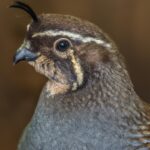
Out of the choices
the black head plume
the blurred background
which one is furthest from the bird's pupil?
the blurred background

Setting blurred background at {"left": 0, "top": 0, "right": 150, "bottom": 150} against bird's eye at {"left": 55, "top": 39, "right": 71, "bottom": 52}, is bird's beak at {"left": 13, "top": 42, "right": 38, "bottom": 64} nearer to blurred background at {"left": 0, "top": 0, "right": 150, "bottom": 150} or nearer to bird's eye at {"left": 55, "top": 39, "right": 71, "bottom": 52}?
bird's eye at {"left": 55, "top": 39, "right": 71, "bottom": 52}

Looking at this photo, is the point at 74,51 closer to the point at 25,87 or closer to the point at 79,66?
the point at 79,66

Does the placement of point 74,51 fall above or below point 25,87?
above

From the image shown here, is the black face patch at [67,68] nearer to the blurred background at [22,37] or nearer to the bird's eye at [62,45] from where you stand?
the bird's eye at [62,45]

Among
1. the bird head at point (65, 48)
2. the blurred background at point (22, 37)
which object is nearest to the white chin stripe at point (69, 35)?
the bird head at point (65, 48)

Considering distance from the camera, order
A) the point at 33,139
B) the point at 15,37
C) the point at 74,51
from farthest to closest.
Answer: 1. the point at 15,37
2. the point at 33,139
3. the point at 74,51

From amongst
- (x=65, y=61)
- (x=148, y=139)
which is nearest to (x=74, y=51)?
(x=65, y=61)

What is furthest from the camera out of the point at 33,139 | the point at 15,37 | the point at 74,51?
the point at 15,37
